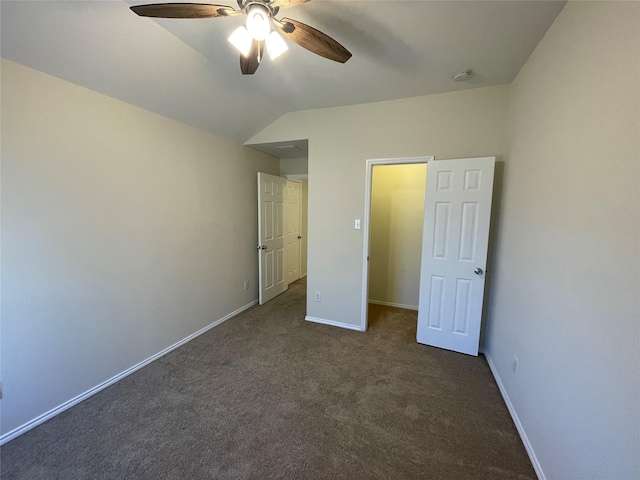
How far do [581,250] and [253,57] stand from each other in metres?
1.89

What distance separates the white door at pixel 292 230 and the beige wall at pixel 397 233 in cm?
154

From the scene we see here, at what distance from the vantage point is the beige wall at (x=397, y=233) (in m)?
3.66

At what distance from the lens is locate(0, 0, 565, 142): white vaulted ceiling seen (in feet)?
4.73

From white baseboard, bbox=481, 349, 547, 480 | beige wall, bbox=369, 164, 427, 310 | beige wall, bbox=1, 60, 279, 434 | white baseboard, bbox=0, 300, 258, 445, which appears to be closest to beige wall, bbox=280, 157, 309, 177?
beige wall, bbox=369, 164, 427, 310

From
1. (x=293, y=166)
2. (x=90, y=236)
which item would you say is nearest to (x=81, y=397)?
(x=90, y=236)

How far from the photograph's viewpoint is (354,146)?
9.45ft

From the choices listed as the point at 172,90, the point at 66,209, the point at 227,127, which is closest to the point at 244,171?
the point at 227,127

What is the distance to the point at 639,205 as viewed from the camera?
845 mm

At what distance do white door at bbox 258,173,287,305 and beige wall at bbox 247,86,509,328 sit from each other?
0.75m

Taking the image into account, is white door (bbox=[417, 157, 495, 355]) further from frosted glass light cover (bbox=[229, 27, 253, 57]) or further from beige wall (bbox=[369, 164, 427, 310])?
frosted glass light cover (bbox=[229, 27, 253, 57])

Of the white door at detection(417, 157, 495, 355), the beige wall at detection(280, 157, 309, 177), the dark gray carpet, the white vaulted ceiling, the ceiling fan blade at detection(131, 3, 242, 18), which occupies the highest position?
the white vaulted ceiling

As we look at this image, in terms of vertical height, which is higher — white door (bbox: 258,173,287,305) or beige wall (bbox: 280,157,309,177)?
beige wall (bbox: 280,157,309,177)

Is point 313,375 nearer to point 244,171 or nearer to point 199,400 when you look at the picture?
point 199,400

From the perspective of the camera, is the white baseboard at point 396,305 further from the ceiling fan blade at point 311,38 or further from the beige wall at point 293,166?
the ceiling fan blade at point 311,38
